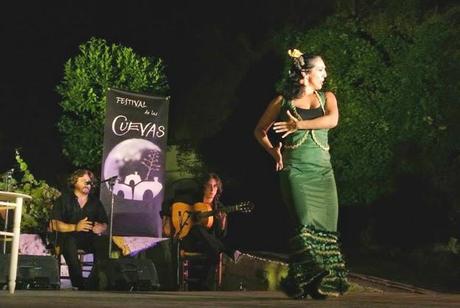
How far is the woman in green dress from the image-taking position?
4891 millimetres

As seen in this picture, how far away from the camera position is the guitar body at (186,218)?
908cm

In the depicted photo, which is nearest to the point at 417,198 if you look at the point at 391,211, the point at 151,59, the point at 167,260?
the point at 391,211

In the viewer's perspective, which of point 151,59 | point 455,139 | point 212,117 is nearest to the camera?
point 455,139

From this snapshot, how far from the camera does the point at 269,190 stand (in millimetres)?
14562

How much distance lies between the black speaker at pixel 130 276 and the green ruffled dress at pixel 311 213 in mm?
2827

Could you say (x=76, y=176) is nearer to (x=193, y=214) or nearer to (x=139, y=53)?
(x=193, y=214)

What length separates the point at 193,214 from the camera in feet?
30.5

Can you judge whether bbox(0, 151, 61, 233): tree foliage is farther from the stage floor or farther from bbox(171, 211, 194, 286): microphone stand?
the stage floor

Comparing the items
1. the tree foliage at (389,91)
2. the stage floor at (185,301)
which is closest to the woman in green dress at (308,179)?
the stage floor at (185,301)

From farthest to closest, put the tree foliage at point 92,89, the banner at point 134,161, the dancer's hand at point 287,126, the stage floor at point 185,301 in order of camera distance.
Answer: the tree foliage at point 92,89, the banner at point 134,161, the dancer's hand at point 287,126, the stage floor at point 185,301

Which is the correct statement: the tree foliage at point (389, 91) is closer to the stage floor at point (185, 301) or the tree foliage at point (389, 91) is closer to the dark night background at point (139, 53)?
the dark night background at point (139, 53)

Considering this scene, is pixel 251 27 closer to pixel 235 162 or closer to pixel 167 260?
pixel 235 162

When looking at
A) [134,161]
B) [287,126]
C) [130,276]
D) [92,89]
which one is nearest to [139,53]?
[92,89]

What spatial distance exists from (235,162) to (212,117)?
0.93 meters
